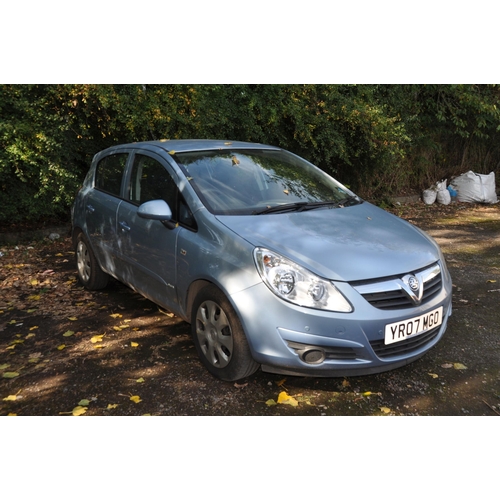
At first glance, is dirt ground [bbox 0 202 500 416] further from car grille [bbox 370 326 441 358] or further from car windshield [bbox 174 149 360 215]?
car windshield [bbox 174 149 360 215]

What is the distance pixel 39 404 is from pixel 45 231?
5.61m

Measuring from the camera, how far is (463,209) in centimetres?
1145

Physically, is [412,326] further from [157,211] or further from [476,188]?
[476,188]

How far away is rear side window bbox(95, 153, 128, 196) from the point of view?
500 cm

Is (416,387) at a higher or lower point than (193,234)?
lower

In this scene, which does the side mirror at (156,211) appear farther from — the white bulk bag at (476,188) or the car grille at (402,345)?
the white bulk bag at (476,188)

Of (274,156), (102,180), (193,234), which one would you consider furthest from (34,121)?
(193,234)

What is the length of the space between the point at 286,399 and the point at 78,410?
135 centimetres

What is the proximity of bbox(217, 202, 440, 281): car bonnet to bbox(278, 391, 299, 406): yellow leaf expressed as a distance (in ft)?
2.93

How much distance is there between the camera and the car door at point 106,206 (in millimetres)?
4941

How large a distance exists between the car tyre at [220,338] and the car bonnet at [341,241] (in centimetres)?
48

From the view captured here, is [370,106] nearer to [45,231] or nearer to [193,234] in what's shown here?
[45,231]

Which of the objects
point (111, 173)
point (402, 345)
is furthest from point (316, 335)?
point (111, 173)

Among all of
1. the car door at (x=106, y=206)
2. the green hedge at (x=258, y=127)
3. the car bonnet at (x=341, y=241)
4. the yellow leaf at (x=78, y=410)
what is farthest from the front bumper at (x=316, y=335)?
the green hedge at (x=258, y=127)
